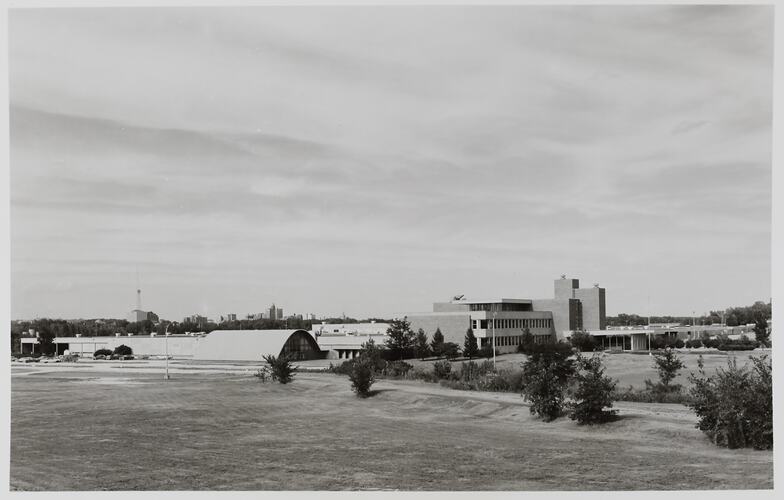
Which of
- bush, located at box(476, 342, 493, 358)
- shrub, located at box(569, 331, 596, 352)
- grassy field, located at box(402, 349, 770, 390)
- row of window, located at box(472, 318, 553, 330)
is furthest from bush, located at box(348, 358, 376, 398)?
shrub, located at box(569, 331, 596, 352)

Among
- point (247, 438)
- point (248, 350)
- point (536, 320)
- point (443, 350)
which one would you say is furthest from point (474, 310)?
point (247, 438)

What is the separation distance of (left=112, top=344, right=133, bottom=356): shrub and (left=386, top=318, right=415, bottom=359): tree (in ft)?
133

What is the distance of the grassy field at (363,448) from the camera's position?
2098cm

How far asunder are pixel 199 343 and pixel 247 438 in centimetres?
6111

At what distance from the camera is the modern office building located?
8700 cm

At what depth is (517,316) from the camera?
3725 inches

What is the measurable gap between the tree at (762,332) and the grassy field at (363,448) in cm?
5382

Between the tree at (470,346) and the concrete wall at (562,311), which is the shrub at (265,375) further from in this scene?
the concrete wall at (562,311)

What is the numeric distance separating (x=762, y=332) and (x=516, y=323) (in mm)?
29167

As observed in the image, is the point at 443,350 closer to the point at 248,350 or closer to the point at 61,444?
the point at 248,350

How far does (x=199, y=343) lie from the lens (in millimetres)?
86125

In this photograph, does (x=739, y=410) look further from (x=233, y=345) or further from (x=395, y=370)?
(x=233, y=345)

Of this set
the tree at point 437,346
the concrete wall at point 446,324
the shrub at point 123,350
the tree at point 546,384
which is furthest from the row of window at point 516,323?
the tree at point 546,384

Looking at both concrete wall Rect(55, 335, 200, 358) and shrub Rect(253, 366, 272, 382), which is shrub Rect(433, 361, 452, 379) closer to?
shrub Rect(253, 366, 272, 382)
